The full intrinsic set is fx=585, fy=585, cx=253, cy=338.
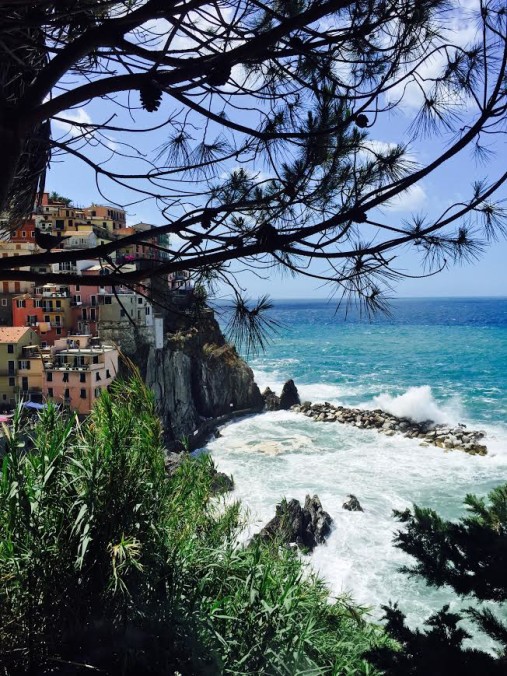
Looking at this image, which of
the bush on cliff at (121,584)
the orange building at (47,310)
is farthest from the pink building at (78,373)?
the bush on cliff at (121,584)

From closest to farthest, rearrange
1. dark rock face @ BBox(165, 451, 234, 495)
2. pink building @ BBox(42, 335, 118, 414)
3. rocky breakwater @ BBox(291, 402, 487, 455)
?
dark rock face @ BBox(165, 451, 234, 495) < pink building @ BBox(42, 335, 118, 414) < rocky breakwater @ BBox(291, 402, 487, 455)

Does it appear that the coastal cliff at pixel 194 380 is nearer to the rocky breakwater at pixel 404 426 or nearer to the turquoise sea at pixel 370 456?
the turquoise sea at pixel 370 456

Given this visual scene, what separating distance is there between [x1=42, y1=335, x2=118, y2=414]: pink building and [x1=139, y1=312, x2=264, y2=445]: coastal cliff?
2739 mm

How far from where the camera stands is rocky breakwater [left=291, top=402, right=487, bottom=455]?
22562 millimetres

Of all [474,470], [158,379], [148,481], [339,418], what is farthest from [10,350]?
[148,481]

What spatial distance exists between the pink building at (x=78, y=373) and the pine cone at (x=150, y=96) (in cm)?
→ 1723

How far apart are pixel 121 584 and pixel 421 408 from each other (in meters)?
26.2

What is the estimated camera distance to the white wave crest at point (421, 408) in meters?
27.3

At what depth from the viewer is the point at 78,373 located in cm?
1922

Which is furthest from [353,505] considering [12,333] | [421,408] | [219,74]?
[219,74]

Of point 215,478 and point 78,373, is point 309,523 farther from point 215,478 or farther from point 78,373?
point 78,373

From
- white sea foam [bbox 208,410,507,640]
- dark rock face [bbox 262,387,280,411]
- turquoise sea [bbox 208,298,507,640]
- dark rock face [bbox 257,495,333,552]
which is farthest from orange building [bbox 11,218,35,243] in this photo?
dark rock face [bbox 262,387,280,411]

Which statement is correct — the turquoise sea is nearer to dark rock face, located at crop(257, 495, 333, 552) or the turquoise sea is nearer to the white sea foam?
the white sea foam

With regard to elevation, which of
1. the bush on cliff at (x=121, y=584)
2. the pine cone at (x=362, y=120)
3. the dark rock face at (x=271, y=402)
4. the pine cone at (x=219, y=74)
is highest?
the pine cone at (x=219, y=74)
